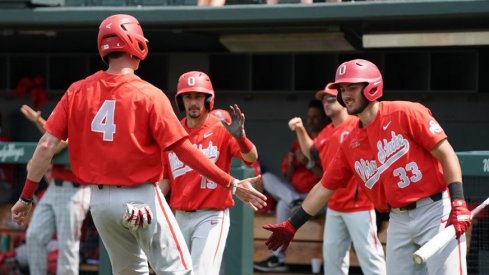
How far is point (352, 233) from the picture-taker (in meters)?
8.59

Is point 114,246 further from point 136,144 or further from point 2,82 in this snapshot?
point 2,82

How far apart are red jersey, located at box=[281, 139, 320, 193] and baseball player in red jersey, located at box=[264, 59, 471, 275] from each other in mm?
3855

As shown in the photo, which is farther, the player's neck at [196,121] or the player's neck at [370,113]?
the player's neck at [196,121]

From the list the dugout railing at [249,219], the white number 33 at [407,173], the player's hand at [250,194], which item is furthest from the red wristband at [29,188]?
the dugout railing at [249,219]

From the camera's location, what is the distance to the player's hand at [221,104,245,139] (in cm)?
712

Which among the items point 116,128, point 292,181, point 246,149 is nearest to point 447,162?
point 246,149

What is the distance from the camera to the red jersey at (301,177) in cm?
1057

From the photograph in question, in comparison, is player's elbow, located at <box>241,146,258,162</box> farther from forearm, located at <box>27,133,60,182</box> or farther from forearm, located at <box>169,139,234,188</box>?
forearm, located at <box>27,133,60,182</box>

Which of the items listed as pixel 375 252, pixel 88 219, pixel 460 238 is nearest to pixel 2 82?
pixel 88 219

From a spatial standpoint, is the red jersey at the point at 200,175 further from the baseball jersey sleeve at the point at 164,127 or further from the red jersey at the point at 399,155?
the baseball jersey sleeve at the point at 164,127

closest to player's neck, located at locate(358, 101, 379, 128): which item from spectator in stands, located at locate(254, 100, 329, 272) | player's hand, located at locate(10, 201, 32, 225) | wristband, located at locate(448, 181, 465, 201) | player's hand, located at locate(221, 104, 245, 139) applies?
wristband, located at locate(448, 181, 465, 201)

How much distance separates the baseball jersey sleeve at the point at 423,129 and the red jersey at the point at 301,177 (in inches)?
162

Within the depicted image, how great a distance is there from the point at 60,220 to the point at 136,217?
3714mm

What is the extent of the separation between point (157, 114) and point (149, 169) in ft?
1.00
